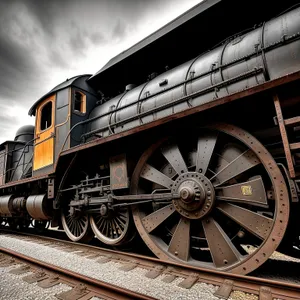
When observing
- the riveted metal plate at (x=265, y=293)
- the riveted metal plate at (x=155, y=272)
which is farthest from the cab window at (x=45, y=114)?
the riveted metal plate at (x=265, y=293)

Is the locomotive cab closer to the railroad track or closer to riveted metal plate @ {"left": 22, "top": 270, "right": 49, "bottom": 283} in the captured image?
the railroad track

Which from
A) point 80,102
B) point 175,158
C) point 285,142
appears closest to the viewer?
point 285,142

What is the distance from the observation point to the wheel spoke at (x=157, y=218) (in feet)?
10.1

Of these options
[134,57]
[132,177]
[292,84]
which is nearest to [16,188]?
[132,177]

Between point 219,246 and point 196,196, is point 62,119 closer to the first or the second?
point 196,196

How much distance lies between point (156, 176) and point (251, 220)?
1405mm

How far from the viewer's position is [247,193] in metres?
2.46

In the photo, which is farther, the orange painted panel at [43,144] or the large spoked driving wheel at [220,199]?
the orange painted panel at [43,144]

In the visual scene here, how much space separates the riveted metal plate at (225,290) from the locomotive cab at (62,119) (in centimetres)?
383

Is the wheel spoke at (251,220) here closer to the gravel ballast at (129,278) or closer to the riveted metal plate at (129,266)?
the gravel ballast at (129,278)

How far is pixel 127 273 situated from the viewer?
2.64 metres

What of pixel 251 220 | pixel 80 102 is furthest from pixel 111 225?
pixel 80 102

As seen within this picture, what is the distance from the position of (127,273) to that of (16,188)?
516cm

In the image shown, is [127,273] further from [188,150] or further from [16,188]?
[16,188]
